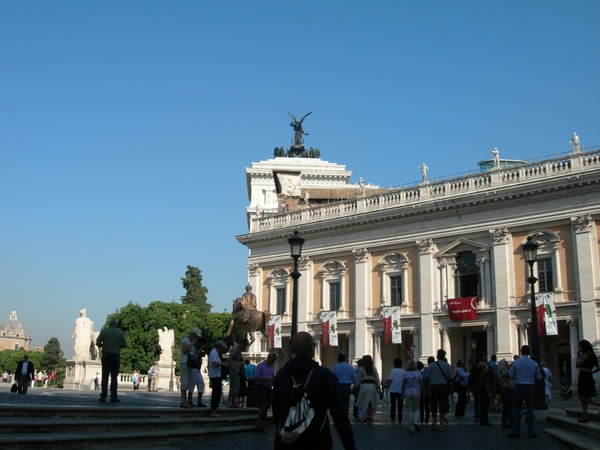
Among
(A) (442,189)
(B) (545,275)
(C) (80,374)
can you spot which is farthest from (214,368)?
(A) (442,189)

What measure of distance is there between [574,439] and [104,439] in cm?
732

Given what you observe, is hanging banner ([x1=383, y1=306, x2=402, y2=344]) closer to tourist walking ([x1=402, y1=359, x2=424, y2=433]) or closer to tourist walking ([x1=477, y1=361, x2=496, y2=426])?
tourist walking ([x1=477, y1=361, x2=496, y2=426])

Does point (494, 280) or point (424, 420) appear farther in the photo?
point (494, 280)

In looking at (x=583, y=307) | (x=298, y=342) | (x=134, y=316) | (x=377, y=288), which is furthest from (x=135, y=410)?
(x=134, y=316)

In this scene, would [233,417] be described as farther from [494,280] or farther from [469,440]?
[494,280]

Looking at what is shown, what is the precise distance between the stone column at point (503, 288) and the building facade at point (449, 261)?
51mm

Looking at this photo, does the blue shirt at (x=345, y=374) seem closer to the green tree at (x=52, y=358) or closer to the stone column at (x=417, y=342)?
the stone column at (x=417, y=342)

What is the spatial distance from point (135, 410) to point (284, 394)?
776 cm

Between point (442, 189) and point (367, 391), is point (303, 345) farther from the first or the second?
point (442, 189)

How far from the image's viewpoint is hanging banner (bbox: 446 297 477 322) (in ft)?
118

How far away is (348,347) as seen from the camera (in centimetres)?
4175

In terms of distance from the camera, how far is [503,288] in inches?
1393

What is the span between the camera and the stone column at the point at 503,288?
34.6 metres

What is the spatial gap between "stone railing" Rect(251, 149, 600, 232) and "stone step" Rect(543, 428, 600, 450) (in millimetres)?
22757
